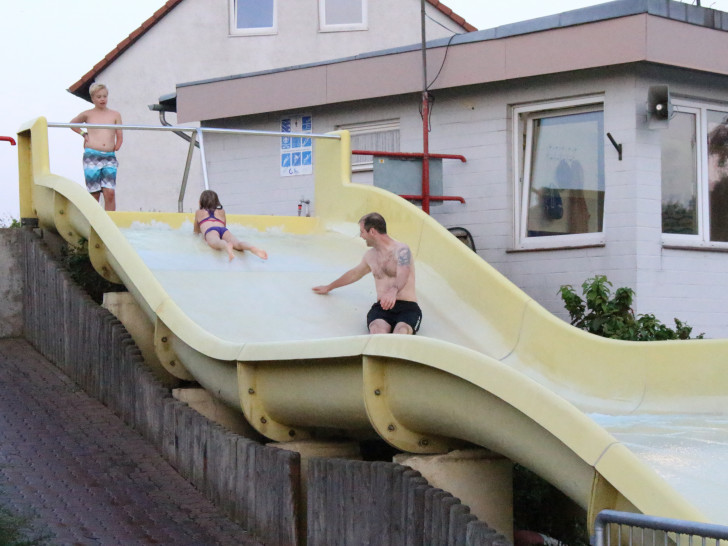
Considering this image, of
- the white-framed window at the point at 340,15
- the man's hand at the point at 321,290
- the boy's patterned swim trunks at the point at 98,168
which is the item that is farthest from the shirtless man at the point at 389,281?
the white-framed window at the point at 340,15

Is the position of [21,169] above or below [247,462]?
above

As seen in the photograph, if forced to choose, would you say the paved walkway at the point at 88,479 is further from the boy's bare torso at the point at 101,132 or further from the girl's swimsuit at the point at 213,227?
the boy's bare torso at the point at 101,132

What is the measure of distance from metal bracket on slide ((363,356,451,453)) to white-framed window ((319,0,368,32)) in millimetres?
21138

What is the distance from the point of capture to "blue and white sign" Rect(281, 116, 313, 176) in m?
16.2

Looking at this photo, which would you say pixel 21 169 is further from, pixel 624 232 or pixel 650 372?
pixel 650 372

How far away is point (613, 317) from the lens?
39.5ft

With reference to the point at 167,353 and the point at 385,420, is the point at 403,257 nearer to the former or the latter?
the point at 167,353

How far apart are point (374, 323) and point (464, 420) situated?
13.3 ft

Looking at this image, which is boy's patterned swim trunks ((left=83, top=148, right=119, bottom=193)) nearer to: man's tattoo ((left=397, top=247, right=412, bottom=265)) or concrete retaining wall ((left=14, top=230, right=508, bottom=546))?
concrete retaining wall ((left=14, top=230, right=508, bottom=546))

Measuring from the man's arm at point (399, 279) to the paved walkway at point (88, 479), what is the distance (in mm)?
2424

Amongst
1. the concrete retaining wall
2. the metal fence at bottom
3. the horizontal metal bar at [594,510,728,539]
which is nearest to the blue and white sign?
the concrete retaining wall

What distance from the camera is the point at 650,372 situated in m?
8.94

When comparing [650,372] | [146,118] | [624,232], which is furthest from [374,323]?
[146,118]

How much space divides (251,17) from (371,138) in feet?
46.1
